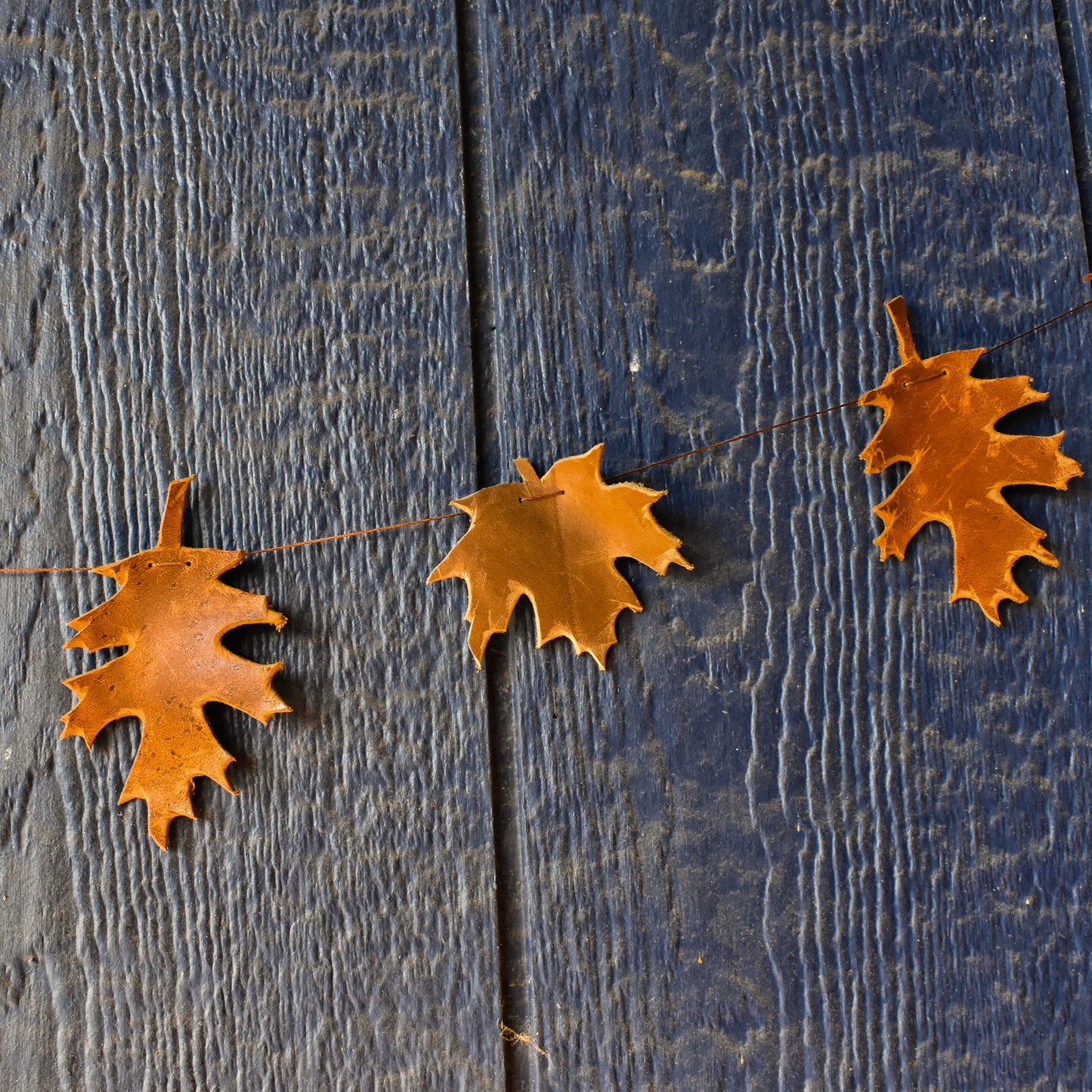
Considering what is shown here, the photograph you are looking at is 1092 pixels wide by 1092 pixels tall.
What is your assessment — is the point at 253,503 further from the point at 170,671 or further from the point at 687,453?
the point at 687,453

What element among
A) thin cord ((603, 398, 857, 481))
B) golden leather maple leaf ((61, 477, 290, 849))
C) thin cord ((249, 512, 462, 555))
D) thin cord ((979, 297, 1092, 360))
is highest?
thin cord ((979, 297, 1092, 360))

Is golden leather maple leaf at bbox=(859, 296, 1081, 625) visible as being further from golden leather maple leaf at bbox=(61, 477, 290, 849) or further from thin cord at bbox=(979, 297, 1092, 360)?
golden leather maple leaf at bbox=(61, 477, 290, 849)

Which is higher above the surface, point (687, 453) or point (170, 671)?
point (687, 453)

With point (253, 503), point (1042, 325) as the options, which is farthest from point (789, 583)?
point (253, 503)

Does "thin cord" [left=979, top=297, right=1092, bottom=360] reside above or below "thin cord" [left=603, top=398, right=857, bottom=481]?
above

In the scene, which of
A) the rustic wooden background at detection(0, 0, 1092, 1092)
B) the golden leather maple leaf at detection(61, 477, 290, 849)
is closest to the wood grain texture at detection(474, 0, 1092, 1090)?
the rustic wooden background at detection(0, 0, 1092, 1092)

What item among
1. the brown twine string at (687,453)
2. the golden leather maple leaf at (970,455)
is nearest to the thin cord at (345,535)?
the brown twine string at (687,453)
